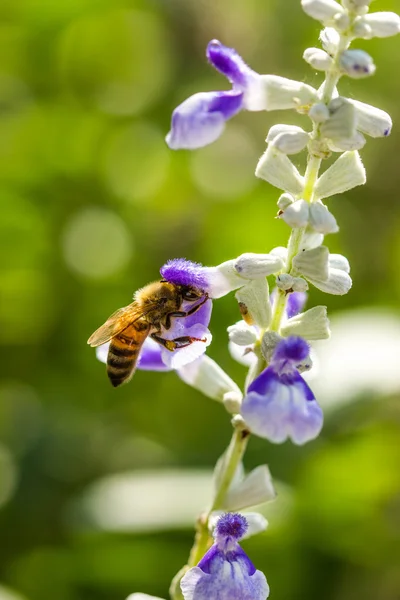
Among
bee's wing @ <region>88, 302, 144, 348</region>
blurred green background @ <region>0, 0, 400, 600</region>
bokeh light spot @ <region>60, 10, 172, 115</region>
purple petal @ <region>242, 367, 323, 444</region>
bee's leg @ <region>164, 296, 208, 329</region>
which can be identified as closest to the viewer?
purple petal @ <region>242, 367, 323, 444</region>

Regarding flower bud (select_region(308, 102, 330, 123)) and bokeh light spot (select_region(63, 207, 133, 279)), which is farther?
bokeh light spot (select_region(63, 207, 133, 279))

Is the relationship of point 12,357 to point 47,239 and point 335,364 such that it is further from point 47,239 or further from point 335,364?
point 335,364

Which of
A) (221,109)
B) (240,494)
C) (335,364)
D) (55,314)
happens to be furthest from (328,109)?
(55,314)

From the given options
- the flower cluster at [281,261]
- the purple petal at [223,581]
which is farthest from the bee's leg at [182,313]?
the purple petal at [223,581]

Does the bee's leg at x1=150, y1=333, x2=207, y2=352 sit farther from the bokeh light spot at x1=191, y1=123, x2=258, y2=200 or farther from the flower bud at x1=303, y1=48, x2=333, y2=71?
the bokeh light spot at x1=191, y1=123, x2=258, y2=200

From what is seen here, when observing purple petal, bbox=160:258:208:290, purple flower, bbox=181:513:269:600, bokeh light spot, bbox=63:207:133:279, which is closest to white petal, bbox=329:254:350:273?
purple petal, bbox=160:258:208:290

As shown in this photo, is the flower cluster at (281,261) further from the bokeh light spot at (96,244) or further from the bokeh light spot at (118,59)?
the bokeh light spot at (118,59)
